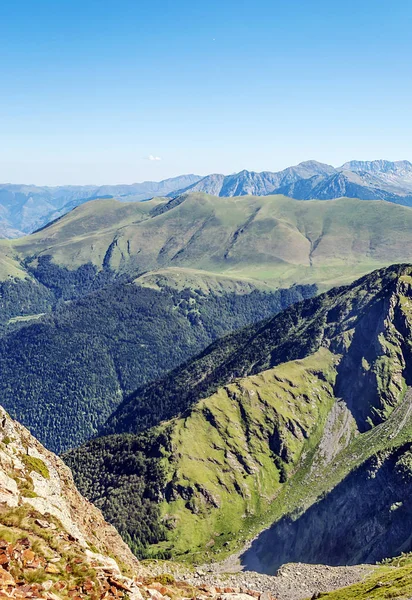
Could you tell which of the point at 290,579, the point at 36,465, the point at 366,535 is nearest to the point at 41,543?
the point at 36,465

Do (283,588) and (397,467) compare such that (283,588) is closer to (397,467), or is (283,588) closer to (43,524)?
(397,467)

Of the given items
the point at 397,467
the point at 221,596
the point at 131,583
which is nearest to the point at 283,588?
the point at 397,467

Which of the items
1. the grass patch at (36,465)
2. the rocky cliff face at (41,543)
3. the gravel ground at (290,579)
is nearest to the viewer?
the rocky cliff face at (41,543)

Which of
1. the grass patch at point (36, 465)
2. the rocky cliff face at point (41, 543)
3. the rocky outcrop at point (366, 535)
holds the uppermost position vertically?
the rocky cliff face at point (41, 543)

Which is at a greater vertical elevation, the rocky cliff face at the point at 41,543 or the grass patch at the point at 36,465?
the rocky cliff face at the point at 41,543

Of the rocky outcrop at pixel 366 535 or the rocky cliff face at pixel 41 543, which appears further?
the rocky outcrop at pixel 366 535

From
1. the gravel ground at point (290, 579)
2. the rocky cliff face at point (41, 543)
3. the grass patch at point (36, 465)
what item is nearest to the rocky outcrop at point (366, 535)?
the gravel ground at point (290, 579)

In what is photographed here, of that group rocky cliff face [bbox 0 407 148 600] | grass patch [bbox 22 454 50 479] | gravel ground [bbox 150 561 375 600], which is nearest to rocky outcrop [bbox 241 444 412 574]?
gravel ground [bbox 150 561 375 600]

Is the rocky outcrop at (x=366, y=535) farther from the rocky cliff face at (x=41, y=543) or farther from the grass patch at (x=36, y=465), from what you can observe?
the rocky cliff face at (x=41, y=543)

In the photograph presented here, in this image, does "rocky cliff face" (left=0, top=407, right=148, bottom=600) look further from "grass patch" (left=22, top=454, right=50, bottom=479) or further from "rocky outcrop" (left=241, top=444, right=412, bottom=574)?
"rocky outcrop" (left=241, top=444, right=412, bottom=574)
